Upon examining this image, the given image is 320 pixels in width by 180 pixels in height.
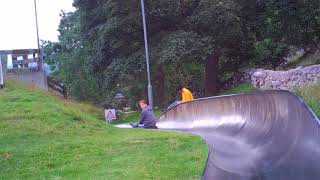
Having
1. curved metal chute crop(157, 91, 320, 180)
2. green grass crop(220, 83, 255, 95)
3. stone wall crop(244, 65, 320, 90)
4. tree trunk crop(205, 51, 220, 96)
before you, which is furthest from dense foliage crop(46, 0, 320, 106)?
curved metal chute crop(157, 91, 320, 180)

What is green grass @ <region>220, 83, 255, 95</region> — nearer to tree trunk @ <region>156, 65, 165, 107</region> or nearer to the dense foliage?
the dense foliage

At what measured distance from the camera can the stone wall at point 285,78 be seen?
26250mm

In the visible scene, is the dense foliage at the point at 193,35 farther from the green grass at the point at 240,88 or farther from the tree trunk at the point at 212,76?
the green grass at the point at 240,88

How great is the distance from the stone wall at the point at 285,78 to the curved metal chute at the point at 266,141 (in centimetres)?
1184

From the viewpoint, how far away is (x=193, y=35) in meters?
35.7

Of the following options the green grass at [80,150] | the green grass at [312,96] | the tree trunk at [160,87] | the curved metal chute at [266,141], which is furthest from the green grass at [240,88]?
the curved metal chute at [266,141]

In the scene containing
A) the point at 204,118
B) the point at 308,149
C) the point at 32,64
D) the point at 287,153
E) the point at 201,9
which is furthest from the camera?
the point at 201,9

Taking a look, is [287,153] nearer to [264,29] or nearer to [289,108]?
[289,108]

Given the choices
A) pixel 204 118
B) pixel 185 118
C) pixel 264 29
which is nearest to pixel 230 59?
pixel 264 29

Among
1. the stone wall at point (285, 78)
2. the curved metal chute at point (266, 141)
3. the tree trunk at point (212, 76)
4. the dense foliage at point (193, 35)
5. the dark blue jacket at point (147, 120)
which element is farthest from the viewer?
the tree trunk at point (212, 76)

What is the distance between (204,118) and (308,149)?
9904mm

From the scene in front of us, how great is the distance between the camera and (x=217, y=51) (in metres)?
37.3

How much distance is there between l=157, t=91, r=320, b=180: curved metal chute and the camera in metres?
7.11

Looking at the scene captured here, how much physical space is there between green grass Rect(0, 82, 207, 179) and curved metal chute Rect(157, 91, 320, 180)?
0.60 meters
